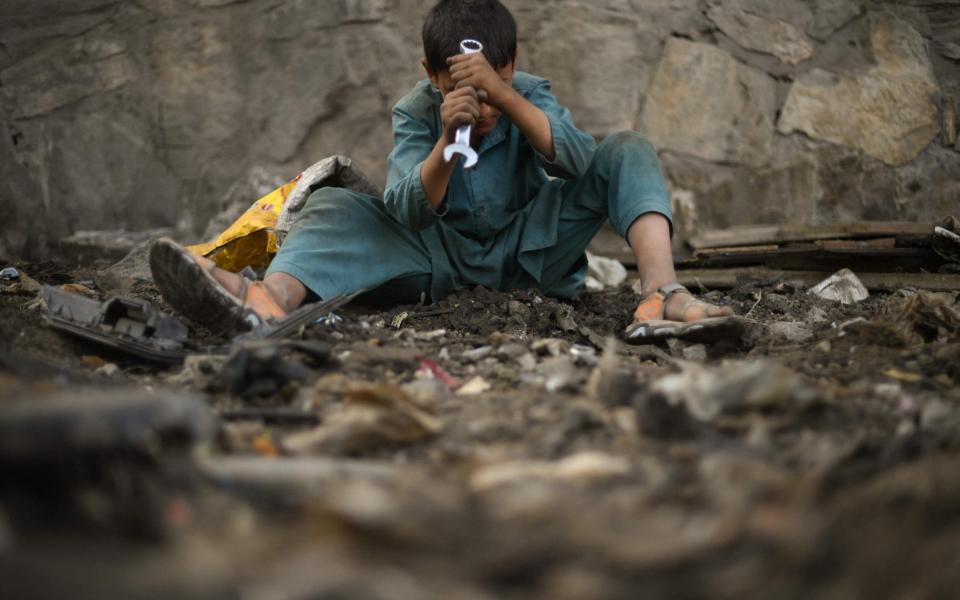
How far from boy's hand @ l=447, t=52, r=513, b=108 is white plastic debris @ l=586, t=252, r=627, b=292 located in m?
1.21

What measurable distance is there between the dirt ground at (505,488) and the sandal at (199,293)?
32cm

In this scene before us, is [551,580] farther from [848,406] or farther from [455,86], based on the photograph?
[455,86]

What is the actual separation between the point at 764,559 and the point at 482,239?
6.33 ft

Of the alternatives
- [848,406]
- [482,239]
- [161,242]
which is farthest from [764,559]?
[482,239]

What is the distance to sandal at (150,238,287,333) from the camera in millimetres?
2117

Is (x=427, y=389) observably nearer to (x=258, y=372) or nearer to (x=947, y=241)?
(x=258, y=372)

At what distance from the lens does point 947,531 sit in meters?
1.09

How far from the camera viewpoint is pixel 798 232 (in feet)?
11.6

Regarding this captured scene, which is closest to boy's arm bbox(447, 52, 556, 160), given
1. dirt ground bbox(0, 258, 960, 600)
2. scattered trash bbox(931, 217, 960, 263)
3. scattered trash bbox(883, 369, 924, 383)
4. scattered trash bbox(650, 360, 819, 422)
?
dirt ground bbox(0, 258, 960, 600)

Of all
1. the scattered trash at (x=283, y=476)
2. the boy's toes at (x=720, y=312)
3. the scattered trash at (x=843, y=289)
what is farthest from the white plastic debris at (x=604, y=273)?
the scattered trash at (x=283, y=476)

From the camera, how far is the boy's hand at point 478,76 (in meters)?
2.41

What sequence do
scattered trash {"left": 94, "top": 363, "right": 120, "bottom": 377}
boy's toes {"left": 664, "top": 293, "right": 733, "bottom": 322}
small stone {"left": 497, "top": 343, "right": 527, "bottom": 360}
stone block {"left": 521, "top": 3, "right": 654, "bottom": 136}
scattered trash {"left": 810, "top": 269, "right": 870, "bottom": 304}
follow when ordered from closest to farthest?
scattered trash {"left": 94, "top": 363, "right": 120, "bottom": 377} < small stone {"left": 497, "top": 343, "right": 527, "bottom": 360} < boy's toes {"left": 664, "top": 293, "right": 733, "bottom": 322} < scattered trash {"left": 810, "top": 269, "right": 870, "bottom": 304} < stone block {"left": 521, "top": 3, "right": 654, "bottom": 136}

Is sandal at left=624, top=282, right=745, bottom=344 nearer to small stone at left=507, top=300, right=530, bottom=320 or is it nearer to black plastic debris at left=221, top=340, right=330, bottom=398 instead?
small stone at left=507, top=300, right=530, bottom=320

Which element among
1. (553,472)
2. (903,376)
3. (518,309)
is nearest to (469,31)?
(518,309)
